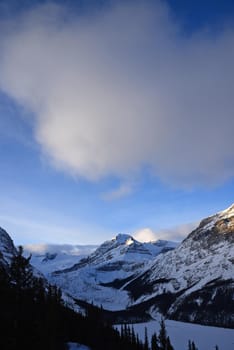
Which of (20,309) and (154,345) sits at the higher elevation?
(20,309)

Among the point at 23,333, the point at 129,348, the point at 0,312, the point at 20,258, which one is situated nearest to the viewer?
the point at 20,258

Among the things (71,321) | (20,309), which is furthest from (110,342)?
(20,309)

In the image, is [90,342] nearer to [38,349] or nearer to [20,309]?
[38,349]

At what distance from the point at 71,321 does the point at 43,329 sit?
14554 cm

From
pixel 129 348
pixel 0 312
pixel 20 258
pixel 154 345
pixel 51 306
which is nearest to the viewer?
pixel 20 258

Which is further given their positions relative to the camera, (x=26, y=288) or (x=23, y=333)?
(x=23, y=333)

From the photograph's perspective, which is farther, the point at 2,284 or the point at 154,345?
the point at 154,345

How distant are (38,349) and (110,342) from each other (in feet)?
→ 447

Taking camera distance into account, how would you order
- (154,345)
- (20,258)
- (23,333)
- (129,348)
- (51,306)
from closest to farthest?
1. (20,258)
2. (51,306)
3. (23,333)
4. (154,345)
5. (129,348)

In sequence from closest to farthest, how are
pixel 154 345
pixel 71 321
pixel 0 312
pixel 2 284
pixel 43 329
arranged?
pixel 43 329
pixel 2 284
pixel 0 312
pixel 154 345
pixel 71 321

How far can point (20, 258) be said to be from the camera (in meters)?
45.8

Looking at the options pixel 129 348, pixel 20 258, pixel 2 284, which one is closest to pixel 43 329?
pixel 2 284

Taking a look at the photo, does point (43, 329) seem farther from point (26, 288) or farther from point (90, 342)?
point (90, 342)

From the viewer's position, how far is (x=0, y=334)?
62219 millimetres
